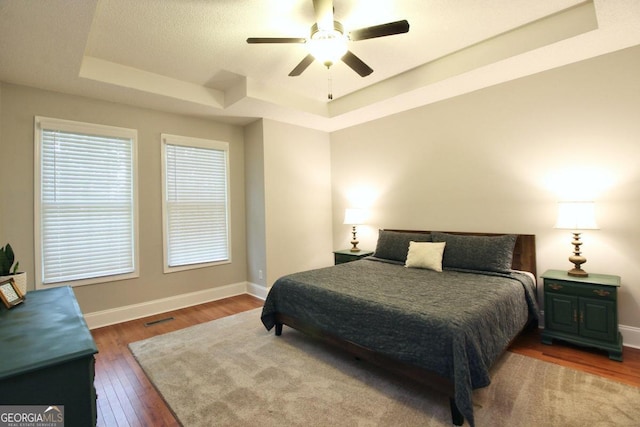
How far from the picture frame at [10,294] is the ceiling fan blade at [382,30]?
270 centimetres

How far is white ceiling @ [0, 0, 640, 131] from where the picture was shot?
232cm

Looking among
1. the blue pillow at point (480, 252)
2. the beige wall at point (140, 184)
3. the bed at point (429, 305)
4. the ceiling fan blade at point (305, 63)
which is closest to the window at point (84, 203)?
the beige wall at point (140, 184)

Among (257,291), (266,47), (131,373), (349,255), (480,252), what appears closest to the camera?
(131,373)

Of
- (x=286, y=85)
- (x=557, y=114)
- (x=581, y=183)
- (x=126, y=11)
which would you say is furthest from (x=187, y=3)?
(x=581, y=183)

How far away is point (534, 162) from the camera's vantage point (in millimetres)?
3211

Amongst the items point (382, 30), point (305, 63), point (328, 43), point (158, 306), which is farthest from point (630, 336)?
point (158, 306)

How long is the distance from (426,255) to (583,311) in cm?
139

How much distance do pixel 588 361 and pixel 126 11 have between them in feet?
15.2

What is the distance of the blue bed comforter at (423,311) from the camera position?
1.81m

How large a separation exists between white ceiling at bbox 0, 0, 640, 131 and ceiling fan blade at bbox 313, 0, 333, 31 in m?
0.27

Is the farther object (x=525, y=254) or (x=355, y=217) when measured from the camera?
(x=355, y=217)

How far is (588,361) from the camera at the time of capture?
2.50 meters

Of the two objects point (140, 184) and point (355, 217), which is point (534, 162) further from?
point (140, 184)
